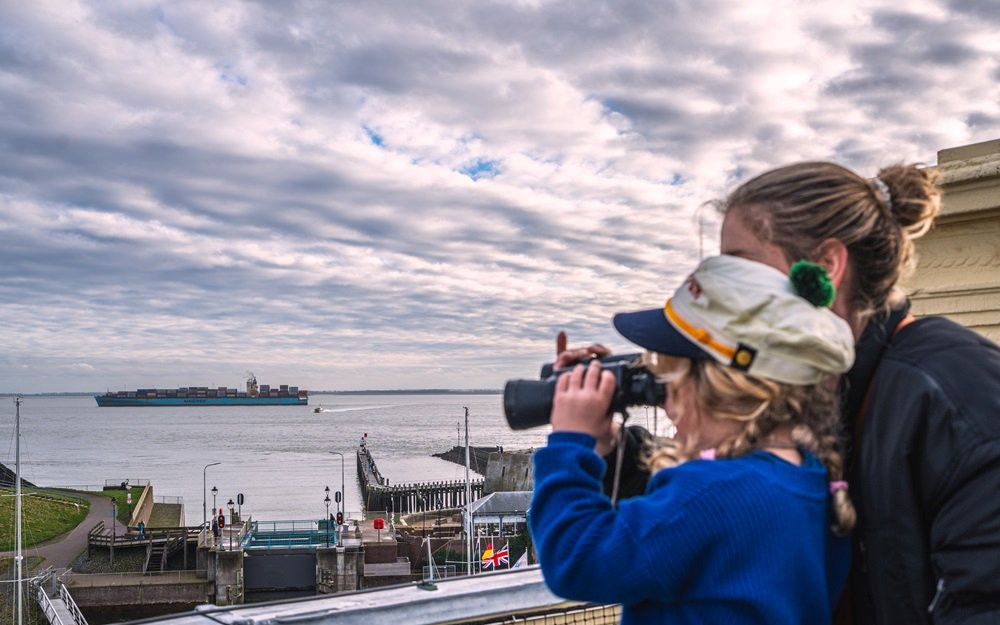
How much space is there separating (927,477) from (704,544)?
0.41m

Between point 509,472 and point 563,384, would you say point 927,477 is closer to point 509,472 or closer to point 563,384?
point 563,384

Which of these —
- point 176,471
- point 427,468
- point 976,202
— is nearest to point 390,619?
point 976,202

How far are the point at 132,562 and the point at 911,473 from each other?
143 ft

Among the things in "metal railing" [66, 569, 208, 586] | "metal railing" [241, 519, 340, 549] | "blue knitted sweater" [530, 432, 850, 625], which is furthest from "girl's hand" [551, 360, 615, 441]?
"metal railing" [66, 569, 208, 586]

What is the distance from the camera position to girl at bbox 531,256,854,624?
1645 millimetres

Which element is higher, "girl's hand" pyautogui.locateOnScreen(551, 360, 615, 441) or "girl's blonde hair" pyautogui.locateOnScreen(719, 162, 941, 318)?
"girl's blonde hair" pyautogui.locateOnScreen(719, 162, 941, 318)

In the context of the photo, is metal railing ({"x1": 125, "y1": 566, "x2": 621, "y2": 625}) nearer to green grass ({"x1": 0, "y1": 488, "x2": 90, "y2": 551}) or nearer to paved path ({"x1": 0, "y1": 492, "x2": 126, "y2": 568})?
paved path ({"x1": 0, "y1": 492, "x2": 126, "y2": 568})

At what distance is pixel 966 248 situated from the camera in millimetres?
4418

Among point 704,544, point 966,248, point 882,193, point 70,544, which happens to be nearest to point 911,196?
point 882,193

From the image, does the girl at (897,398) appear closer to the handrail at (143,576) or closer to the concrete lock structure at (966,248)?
the concrete lock structure at (966,248)

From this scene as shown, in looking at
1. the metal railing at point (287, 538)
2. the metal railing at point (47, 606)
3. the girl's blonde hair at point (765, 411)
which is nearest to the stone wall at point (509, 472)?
the metal railing at point (287, 538)

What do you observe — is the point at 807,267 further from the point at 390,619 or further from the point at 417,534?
the point at 417,534

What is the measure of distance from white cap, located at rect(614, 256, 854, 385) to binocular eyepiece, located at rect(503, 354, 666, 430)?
4.7 inches

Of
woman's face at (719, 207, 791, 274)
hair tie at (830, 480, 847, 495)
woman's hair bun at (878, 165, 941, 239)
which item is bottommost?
hair tie at (830, 480, 847, 495)
